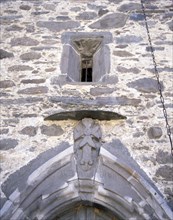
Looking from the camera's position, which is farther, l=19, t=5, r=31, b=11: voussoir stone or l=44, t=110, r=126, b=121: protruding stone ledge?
l=19, t=5, r=31, b=11: voussoir stone

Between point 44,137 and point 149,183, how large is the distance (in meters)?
1.07

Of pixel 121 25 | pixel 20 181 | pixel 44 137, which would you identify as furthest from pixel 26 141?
pixel 121 25

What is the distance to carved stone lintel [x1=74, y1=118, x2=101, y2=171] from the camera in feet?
10.9

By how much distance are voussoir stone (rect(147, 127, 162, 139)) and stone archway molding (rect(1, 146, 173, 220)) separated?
0.44 m

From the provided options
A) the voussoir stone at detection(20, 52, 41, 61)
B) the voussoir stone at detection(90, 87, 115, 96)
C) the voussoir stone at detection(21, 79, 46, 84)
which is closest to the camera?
the voussoir stone at detection(90, 87, 115, 96)

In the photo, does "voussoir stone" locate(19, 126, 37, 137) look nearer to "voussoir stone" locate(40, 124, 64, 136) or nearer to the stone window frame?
"voussoir stone" locate(40, 124, 64, 136)

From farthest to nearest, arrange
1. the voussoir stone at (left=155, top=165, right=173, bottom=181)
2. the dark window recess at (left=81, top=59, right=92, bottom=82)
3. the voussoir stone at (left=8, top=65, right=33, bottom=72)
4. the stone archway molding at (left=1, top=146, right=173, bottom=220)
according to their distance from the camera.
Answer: the dark window recess at (left=81, top=59, right=92, bottom=82)
the voussoir stone at (left=8, top=65, right=33, bottom=72)
the voussoir stone at (left=155, top=165, right=173, bottom=181)
the stone archway molding at (left=1, top=146, right=173, bottom=220)

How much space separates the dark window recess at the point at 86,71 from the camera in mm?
4318

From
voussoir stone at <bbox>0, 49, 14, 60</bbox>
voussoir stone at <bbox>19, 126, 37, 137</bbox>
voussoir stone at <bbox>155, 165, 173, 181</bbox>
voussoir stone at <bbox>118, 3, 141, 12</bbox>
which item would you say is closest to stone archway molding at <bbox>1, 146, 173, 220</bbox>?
voussoir stone at <bbox>155, 165, 173, 181</bbox>

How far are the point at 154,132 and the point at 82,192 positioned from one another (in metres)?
0.89

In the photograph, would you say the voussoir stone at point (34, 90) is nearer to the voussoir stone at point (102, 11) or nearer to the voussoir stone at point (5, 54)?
the voussoir stone at point (5, 54)

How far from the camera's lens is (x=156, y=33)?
14.7ft


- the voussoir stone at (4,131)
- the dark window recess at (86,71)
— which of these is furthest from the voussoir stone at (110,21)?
the voussoir stone at (4,131)

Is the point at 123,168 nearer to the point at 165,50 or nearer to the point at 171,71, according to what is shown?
the point at 171,71
